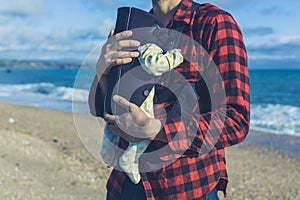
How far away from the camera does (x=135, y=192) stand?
5.95ft

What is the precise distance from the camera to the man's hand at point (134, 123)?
1538 mm

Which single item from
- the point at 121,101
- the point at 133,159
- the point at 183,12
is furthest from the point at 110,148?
the point at 183,12

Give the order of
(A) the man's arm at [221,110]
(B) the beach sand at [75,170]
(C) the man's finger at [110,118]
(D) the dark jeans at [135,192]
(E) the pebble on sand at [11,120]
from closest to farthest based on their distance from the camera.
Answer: (A) the man's arm at [221,110], (C) the man's finger at [110,118], (D) the dark jeans at [135,192], (B) the beach sand at [75,170], (E) the pebble on sand at [11,120]

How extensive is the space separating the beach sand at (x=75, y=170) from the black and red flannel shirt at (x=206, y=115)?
14.8 ft

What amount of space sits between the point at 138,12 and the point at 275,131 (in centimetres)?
1366

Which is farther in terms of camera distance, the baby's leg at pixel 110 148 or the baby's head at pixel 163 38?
the baby's leg at pixel 110 148

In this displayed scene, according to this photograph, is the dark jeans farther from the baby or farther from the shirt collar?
the shirt collar

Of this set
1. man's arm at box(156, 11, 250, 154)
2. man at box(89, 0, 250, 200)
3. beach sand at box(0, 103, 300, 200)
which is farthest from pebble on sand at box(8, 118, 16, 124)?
man's arm at box(156, 11, 250, 154)

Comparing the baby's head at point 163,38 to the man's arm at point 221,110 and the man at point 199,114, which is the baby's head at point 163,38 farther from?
the man's arm at point 221,110

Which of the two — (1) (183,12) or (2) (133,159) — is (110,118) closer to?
(2) (133,159)

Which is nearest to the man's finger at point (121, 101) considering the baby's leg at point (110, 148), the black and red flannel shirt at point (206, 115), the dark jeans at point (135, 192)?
the black and red flannel shirt at point (206, 115)

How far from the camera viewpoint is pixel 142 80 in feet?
5.67

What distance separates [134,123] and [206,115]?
0.80ft

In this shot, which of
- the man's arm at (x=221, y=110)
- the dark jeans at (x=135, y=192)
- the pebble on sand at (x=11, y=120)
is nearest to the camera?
the man's arm at (x=221, y=110)
